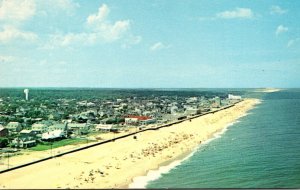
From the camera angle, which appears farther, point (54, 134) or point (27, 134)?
point (54, 134)

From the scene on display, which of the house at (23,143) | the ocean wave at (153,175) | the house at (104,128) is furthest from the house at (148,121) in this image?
the ocean wave at (153,175)

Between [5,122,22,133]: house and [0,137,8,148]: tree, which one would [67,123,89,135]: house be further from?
[0,137,8,148]: tree

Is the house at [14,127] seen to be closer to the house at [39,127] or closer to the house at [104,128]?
the house at [39,127]

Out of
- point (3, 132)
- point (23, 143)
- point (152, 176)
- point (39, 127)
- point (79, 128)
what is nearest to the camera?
point (152, 176)

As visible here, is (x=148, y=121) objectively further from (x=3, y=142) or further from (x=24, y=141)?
(x=3, y=142)

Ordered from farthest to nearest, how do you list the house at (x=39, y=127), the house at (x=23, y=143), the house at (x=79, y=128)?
the house at (x=79, y=128)
the house at (x=39, y=127)
the house at (x=23, y=143)

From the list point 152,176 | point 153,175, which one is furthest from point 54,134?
point 152,176

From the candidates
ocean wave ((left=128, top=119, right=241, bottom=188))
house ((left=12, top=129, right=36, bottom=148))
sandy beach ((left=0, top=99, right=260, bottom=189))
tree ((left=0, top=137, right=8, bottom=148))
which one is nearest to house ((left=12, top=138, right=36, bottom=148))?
house ((left=12, top=129, right=36, bottom=148))
